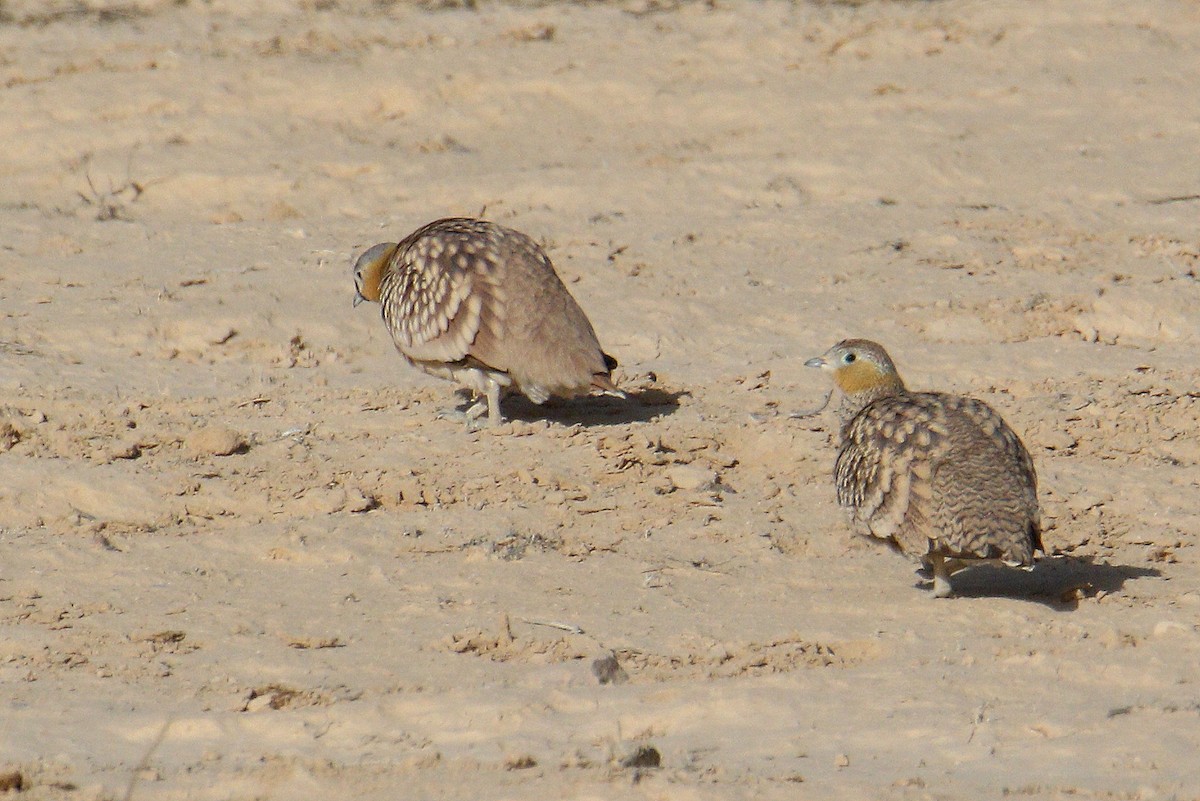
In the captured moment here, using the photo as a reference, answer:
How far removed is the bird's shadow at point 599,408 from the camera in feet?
23.1

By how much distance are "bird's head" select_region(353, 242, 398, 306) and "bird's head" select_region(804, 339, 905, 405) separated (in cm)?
218

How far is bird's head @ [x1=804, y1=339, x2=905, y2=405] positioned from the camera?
630cm

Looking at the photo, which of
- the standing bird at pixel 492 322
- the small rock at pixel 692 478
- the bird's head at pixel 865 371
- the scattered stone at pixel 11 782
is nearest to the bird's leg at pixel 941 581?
the bird's head at pixel 865 371

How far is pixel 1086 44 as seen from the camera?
1126cm

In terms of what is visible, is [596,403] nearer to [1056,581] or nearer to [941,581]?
[941,581]

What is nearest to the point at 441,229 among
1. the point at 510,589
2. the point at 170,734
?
the point at 510,589

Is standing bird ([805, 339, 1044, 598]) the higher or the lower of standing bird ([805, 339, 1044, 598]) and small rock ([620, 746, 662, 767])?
the higher

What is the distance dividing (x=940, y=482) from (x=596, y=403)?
90.1 inches

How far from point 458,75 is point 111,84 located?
2.12 m

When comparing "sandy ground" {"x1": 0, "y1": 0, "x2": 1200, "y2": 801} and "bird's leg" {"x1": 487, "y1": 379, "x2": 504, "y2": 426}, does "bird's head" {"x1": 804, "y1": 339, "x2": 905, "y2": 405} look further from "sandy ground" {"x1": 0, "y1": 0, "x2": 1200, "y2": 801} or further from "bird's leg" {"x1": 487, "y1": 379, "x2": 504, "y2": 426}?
"bird's leg" {"x1": 487, "y1": 379, "x2": 504, "y2": 426}

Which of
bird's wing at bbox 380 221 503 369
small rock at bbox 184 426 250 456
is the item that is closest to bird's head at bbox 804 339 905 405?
bird's wing at bbox 380 221 503 369

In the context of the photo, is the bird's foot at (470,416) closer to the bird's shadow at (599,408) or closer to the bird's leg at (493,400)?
the bird's leg at (493,400)

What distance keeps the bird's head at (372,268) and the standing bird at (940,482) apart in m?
2.49

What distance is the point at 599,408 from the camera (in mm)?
7262
